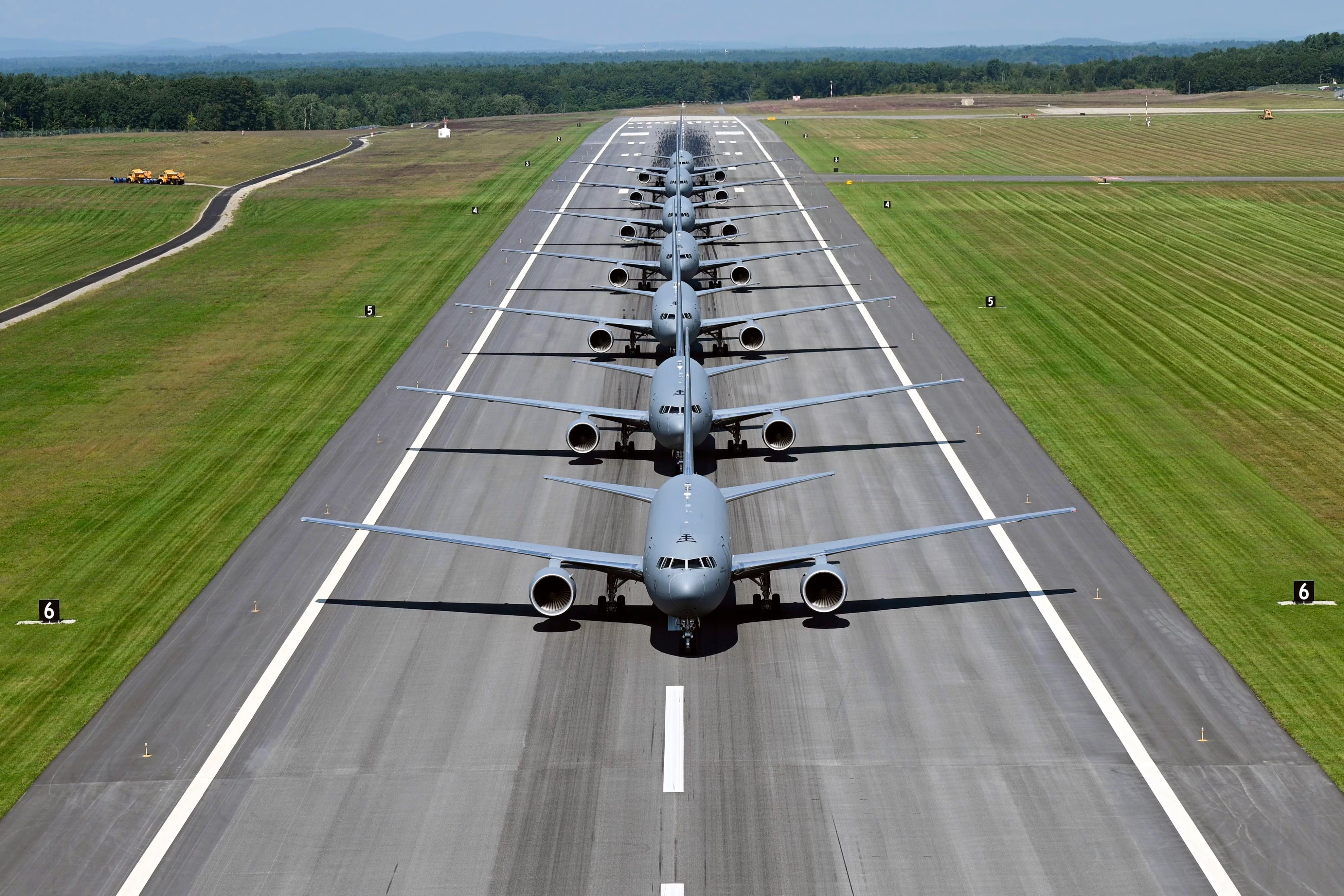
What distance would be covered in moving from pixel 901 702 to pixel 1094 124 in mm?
183521

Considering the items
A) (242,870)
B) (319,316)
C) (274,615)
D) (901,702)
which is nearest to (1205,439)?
(901,702)

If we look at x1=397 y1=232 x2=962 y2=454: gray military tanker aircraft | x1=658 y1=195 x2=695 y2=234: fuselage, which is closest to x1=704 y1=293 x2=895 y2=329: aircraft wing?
x1=397 y1=232 x2=962 y2=454: gray military tanker aircraft

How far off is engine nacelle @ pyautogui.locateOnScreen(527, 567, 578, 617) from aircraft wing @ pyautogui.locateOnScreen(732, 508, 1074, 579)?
4777 mm

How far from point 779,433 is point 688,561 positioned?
17815 millimetres

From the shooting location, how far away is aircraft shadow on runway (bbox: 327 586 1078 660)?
36.8 metres

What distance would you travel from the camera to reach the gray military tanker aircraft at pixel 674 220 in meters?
87.1

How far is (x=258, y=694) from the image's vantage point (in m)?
34.3

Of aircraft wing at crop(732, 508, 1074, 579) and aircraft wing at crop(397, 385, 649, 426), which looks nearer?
aircraft wing at crop(732, 508, 1074, 579)

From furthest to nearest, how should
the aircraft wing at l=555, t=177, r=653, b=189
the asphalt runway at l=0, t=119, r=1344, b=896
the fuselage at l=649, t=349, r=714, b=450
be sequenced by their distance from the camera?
the aircraft wing at l=555, t=177, r=653, b=189 → the fuselage at l=649, t=349, r=714, b=450 → the asphalt runway at l=0, t=119, r=1344, b=896

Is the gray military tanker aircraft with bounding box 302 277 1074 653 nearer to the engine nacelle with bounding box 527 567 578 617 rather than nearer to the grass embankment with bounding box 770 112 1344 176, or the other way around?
the engine nacelle with bounding box 527 567 578 617

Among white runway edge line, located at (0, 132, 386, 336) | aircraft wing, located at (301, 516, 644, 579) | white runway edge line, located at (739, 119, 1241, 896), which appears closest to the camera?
white runway edge line, located at (739, 119, 1241, 896)

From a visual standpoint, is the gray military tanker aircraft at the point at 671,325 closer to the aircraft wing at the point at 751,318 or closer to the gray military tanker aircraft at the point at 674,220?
the aircraft wing at the point at 751,318

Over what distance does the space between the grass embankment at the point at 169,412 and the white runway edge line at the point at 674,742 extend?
1541cm

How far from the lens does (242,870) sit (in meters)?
27.2
